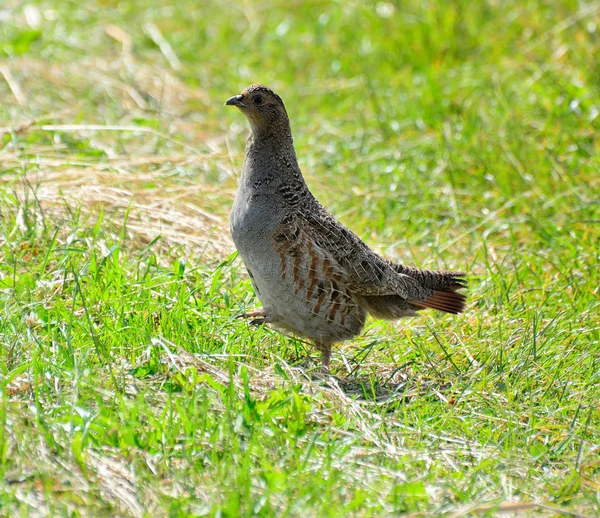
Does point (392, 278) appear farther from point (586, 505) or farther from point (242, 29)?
point (242, 29)

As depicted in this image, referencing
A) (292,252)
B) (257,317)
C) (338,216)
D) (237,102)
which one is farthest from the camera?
(338,216)

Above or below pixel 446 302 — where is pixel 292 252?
above

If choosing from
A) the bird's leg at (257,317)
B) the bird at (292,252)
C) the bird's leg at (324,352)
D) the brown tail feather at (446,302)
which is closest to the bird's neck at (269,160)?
the bird at (292,252)

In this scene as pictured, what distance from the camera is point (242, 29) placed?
10312 millimetres

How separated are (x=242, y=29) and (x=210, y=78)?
1288 mm

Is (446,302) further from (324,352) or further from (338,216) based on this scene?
(338,216)

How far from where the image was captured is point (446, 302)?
16.9 ft

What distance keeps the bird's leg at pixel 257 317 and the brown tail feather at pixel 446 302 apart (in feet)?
2.96

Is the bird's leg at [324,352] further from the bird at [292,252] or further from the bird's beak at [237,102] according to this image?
the bird's beak at [237,102]

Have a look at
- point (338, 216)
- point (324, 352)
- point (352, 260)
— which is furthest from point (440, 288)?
point (338, 216)

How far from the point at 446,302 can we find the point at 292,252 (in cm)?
105

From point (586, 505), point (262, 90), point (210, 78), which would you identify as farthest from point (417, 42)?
point (586, 505)

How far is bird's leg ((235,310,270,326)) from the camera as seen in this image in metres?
4.65

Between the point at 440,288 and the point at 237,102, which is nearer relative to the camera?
the point at 237,102
